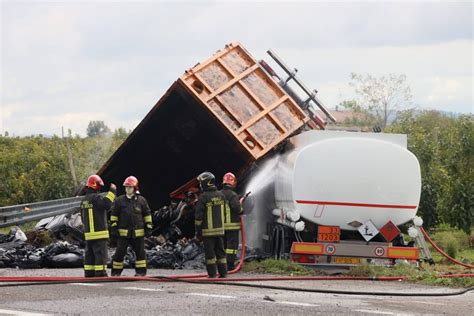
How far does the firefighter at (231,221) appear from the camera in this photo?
50.4 ft

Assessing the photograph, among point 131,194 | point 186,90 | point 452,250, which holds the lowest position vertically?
point 452,250

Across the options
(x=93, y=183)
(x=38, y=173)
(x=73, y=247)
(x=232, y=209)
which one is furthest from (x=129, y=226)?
(x=38, y=173)

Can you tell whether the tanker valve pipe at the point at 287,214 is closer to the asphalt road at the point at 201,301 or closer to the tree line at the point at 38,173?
the asphalt road at the point at 201,301

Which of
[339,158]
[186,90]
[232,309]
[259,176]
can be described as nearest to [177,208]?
[259,176]

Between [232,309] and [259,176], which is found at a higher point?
[259,176]

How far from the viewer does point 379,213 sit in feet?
50.1

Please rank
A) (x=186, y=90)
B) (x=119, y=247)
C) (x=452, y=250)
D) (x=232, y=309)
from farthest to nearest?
(x=452, y=250) < (x=186, y=90) < (x=119, y=247) < (x=232, y=309)

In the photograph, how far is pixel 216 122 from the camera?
1694cm

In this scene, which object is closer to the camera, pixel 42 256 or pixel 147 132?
pixel 42 256

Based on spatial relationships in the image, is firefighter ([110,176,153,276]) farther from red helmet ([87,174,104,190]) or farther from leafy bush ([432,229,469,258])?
leafy bush ([432,229,469,258])

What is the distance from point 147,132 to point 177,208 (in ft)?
5.81

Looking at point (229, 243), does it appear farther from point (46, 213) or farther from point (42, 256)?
point (46, 213)

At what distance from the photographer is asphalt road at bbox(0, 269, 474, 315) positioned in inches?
392

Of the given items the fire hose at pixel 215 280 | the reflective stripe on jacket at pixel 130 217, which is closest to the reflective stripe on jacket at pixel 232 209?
the fire hose at pixel 215 280
